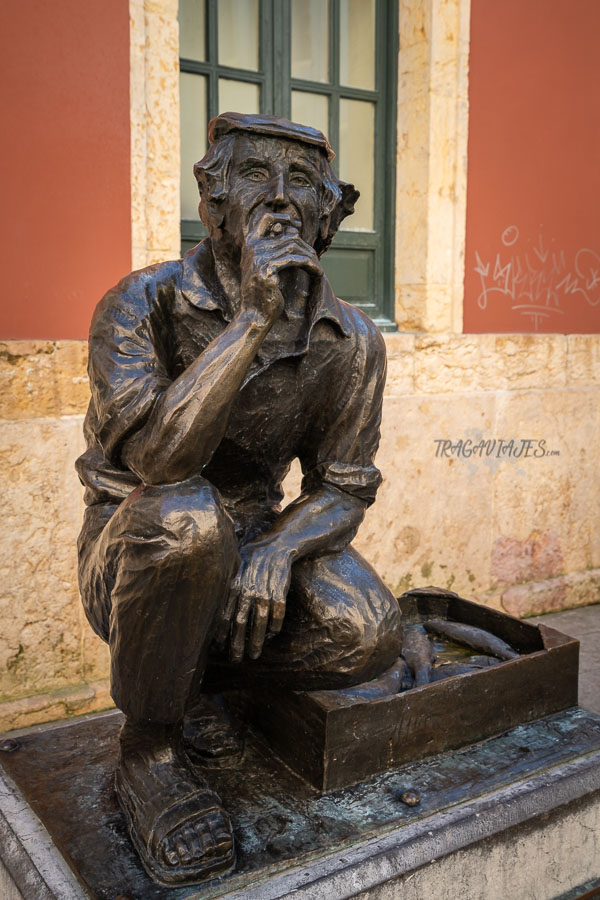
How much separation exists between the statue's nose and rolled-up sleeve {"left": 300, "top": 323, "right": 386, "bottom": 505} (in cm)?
42

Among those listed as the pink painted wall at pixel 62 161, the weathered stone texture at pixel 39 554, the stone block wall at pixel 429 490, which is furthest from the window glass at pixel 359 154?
the weathered stone texture at pixel 39 554

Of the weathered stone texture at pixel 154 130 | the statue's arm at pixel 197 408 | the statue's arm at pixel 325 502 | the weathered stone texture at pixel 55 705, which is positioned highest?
the weathered stone texture at pixel 154 130

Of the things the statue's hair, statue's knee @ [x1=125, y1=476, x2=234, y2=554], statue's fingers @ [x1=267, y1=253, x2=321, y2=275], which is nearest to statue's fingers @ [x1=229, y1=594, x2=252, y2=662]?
statue's knee @ [x1=125, y1=476, x2=234, y2=554]

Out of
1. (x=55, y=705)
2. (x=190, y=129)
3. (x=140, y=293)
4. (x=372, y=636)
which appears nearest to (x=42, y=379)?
(x=55, y=705)

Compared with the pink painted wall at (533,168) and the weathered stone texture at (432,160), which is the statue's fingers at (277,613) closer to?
the weathered stone texture at (432,160)

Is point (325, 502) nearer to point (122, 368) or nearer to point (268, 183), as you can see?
point (122, 368)

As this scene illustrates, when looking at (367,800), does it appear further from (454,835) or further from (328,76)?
(328,76)

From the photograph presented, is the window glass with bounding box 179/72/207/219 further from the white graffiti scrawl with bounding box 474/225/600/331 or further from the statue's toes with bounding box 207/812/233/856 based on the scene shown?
the statue's toes with bounding box 207/812/233/856

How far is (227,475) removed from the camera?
2471 mm

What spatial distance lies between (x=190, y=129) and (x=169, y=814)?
3547 mm

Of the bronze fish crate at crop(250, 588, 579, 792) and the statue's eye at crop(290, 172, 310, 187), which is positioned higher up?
the statue's eye at crop(290, 172, 310, 187)

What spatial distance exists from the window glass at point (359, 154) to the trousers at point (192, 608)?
324 cm

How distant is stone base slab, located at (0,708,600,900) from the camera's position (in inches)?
79.4

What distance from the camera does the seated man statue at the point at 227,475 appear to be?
200 cm
